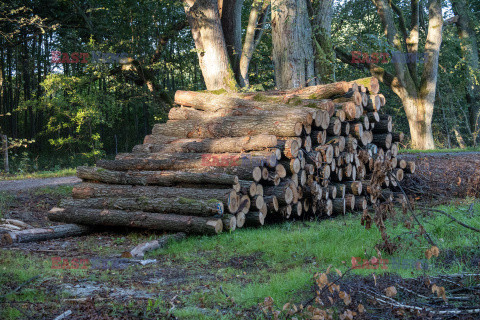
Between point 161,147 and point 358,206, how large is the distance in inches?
187

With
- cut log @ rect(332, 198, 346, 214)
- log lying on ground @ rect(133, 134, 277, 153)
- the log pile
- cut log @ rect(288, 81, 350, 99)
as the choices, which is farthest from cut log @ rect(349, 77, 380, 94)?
log lying on ground @ rect(133, 134, 277, 153)

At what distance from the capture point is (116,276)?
18.0 feet

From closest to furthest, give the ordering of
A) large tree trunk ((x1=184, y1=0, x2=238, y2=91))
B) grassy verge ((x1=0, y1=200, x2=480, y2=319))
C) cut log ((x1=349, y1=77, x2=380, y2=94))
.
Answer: grassy verge ((x1=0, y1=200, x2=480, y2=319)) → cut log ((x1=349, y1=77, x2=380, y2=94)) → large tree trunk ((x1=184, y1=0, x2=238, y2=91))

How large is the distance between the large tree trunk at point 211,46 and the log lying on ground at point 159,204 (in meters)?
6.68

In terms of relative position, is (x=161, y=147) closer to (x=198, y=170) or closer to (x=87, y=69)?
(x=198, y=170)

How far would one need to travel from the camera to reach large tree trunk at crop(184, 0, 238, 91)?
1451 centimetres

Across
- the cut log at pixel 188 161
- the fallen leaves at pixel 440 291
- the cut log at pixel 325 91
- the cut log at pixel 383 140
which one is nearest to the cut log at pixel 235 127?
the cut log at pixel 188 161

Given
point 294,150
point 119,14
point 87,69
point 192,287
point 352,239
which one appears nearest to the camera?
point 192,287

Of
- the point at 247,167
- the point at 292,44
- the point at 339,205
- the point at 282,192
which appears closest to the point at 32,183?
the point at 247,167

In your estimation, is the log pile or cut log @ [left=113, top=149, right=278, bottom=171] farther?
cut log @ [left=113, top=149, right=278, bottom=171]

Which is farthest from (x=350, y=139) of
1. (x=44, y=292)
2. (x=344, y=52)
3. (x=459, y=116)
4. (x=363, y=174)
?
(x=459, y=116)

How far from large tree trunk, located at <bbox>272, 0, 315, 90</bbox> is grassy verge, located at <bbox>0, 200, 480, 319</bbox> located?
6420 mm

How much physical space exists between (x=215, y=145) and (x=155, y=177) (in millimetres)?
1455

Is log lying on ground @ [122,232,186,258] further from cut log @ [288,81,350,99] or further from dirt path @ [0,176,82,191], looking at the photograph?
dirt path @ [0,176,82,191]
